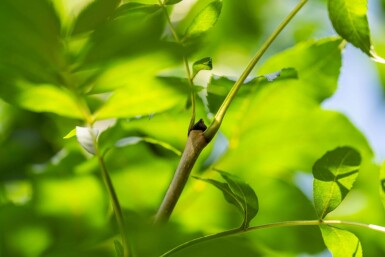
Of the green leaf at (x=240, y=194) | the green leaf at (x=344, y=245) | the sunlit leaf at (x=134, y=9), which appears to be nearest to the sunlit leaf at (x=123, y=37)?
the sunlit leaf at (x=134, y=9)

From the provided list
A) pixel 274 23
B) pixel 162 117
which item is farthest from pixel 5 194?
pixel 274 23

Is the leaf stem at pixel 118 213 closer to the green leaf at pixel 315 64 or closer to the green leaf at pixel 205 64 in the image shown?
the green leaf at pixel 205 64

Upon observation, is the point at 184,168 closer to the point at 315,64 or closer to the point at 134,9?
the point at 134,9

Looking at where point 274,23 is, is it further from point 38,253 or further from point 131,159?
point 38,253

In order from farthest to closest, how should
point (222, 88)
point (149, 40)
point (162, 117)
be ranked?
point (162, 117), point (222, 88), point (149, 40)

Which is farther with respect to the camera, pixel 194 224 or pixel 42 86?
pixel 194 224

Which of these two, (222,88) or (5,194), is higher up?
(222,88)

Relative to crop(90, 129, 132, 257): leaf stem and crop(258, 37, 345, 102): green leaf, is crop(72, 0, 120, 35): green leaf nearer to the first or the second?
crop(90, 129, 132, 257): leaf stem

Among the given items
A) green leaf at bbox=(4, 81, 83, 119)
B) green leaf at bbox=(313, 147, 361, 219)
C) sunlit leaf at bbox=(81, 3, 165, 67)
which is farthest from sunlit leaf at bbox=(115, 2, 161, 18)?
green leaf at bbox=(313, 147, 361, 219)
